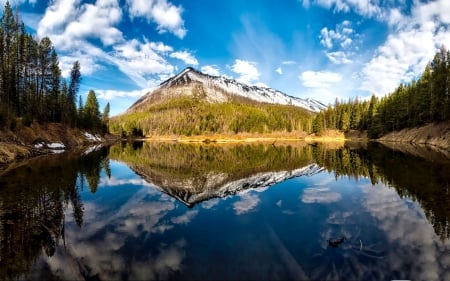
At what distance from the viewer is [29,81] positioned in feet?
197

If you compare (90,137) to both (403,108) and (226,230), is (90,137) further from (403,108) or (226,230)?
(403,108)

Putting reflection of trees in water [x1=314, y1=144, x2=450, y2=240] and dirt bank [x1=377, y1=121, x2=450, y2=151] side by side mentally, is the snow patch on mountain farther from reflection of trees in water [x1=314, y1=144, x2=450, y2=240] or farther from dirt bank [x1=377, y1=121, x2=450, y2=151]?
dirt bank [x1=377, y1=121, x2=450, y2=151]

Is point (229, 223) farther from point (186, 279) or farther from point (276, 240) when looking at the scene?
point (186, 279)

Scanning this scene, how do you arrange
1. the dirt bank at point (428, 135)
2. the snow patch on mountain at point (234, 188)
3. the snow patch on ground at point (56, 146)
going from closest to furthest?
1. the snow patch on mountain at point (234, 188)
2. the snow patch on ground at point (56, 146)
3. the dirt bank at point (428, 135)

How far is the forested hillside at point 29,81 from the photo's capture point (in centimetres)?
5097

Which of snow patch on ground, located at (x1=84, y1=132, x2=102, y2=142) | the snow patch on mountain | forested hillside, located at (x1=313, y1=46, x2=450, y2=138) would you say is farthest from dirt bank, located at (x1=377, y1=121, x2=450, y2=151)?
snow patch on ground, located at (x1=84, y1=132, x2=102, y2=142)

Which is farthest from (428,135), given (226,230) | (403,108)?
(226,230)

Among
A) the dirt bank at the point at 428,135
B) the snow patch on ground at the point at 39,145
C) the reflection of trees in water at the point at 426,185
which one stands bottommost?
the reflection of trees in water at the point at 426,185

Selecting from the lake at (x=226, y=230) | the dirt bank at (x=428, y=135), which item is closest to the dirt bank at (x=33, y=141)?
the lake at (x=226, y=230)

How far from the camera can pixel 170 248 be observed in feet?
32.2

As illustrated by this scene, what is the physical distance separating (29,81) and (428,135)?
87.4m

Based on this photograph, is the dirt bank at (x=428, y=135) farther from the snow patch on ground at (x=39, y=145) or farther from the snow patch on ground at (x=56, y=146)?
the snow patch on ground at (x=56, y=146)

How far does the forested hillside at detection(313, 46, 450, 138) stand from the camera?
212 feet

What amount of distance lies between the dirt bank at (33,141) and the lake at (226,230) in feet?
48.7
